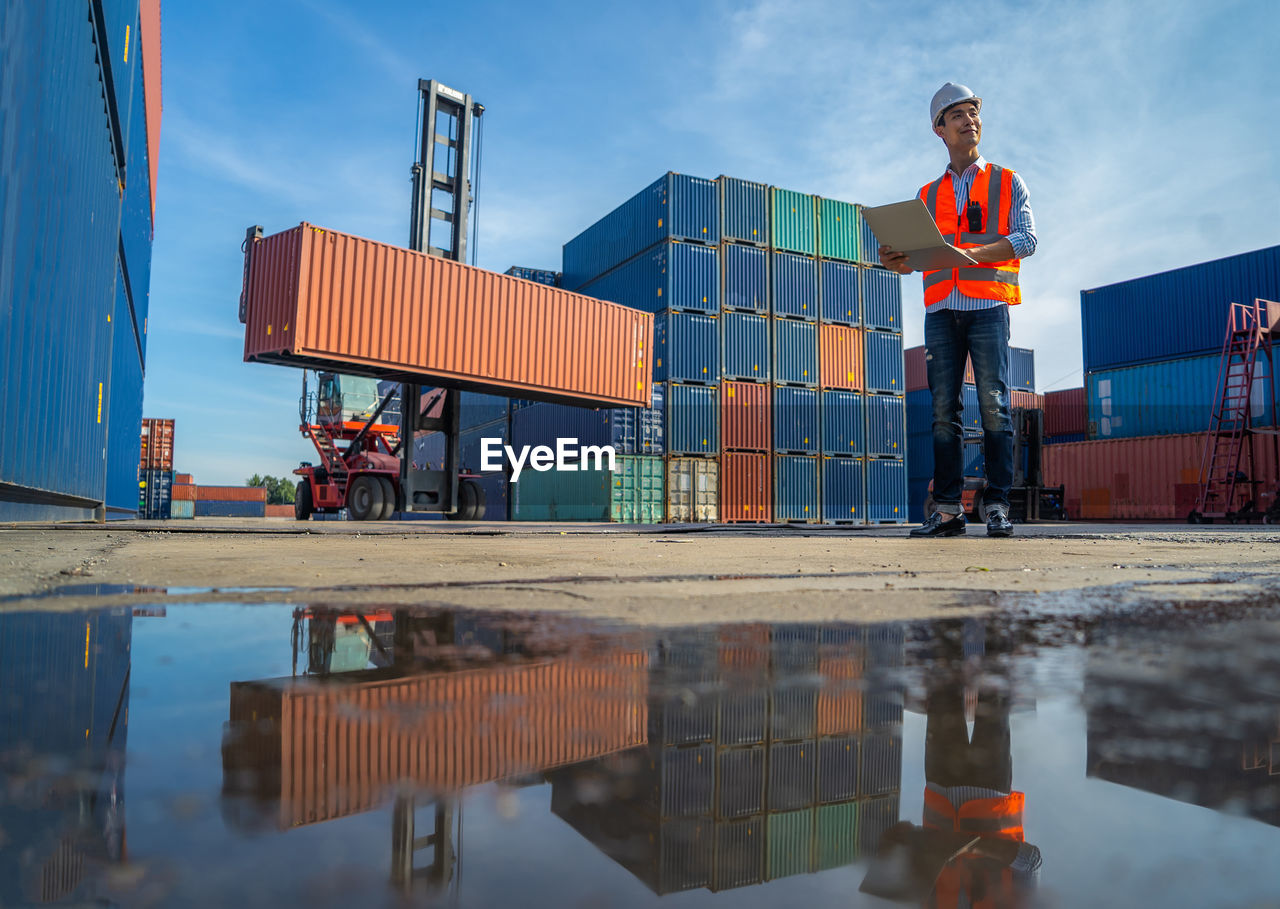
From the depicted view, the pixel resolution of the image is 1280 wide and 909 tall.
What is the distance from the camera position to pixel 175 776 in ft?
1.83

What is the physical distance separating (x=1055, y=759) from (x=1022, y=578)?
1.76 meters

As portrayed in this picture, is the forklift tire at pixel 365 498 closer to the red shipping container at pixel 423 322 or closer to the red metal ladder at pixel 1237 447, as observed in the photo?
the red shipping container at pixel 423 322

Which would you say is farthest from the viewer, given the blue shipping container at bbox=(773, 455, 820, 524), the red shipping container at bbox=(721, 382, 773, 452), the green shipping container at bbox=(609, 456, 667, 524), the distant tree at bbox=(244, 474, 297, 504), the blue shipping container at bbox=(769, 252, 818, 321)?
the distant tree at bbox=(244, 474, 297, 504)

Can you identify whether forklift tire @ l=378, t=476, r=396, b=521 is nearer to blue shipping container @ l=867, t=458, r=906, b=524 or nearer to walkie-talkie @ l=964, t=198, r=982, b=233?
walkie-talkie @ l=964, t=198, r=982, b=233

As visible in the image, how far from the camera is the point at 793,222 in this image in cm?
2397

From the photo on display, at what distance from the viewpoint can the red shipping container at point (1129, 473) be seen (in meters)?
20.7

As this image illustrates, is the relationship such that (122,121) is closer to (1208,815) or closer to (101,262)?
(101,262)

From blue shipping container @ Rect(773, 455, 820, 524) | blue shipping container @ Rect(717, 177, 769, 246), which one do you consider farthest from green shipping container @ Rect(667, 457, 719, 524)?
blue shipping container @ Rect(717, 177, 769, 246)

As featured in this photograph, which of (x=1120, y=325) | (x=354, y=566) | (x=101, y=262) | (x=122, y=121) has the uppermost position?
(x=1120, y=325)

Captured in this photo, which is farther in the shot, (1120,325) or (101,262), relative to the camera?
(1120,325)

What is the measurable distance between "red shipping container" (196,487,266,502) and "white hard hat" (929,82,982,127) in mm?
54866

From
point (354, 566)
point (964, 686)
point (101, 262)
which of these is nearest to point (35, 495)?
point (101, 262)

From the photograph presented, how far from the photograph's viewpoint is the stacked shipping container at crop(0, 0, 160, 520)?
4.71m

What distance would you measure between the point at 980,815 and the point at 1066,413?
34357mm
